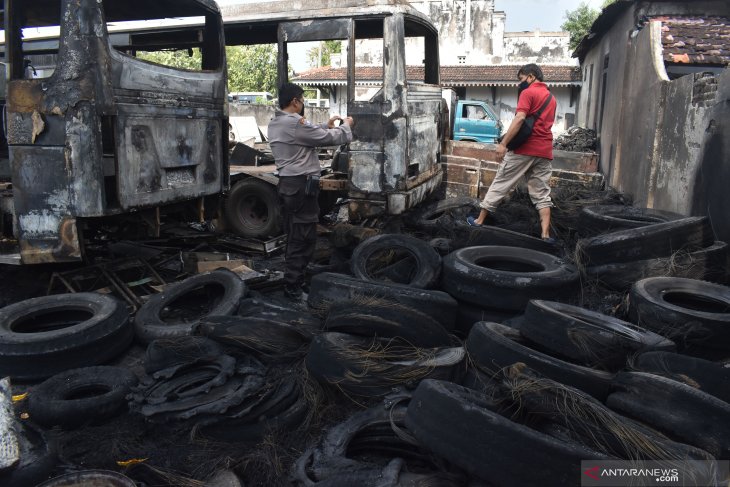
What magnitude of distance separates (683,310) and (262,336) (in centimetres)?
273

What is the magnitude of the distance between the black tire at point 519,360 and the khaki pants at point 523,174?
2.77 meters

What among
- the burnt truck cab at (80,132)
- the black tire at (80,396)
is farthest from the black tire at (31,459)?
the burnt truck cab at (80,132)

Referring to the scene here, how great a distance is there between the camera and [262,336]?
361cm

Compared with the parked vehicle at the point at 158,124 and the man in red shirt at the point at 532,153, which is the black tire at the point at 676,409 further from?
the parked vehicle at the point at 158,124

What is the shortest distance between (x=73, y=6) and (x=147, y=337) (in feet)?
8.32

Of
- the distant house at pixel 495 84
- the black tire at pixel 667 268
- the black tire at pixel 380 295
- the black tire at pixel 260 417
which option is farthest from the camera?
the distant house at pixel 495 84

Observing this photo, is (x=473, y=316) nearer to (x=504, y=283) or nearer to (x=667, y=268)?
(x=504, y=283)

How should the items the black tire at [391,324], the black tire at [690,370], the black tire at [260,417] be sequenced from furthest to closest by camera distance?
the black tire at [391,324] → the black tire at [260,417] → the black tire at [690,370]

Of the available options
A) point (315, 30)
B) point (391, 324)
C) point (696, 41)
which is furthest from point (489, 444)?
point (696, 41)

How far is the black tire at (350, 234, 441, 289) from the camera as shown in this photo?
4.55 metres

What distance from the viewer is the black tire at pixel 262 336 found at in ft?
11.8

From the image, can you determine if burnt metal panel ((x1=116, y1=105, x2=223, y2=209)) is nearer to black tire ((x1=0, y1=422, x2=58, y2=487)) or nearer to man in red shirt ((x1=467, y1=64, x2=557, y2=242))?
black tire ((x1=0, y1=422, x2=58, y2=487))

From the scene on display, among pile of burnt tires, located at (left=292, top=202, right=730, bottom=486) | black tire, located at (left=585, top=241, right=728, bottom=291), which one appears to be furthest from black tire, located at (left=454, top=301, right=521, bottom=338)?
black tire, located at (left=585, top=241, right=728, bottom=291)

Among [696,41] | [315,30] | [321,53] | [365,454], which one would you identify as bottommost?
[365,454]
